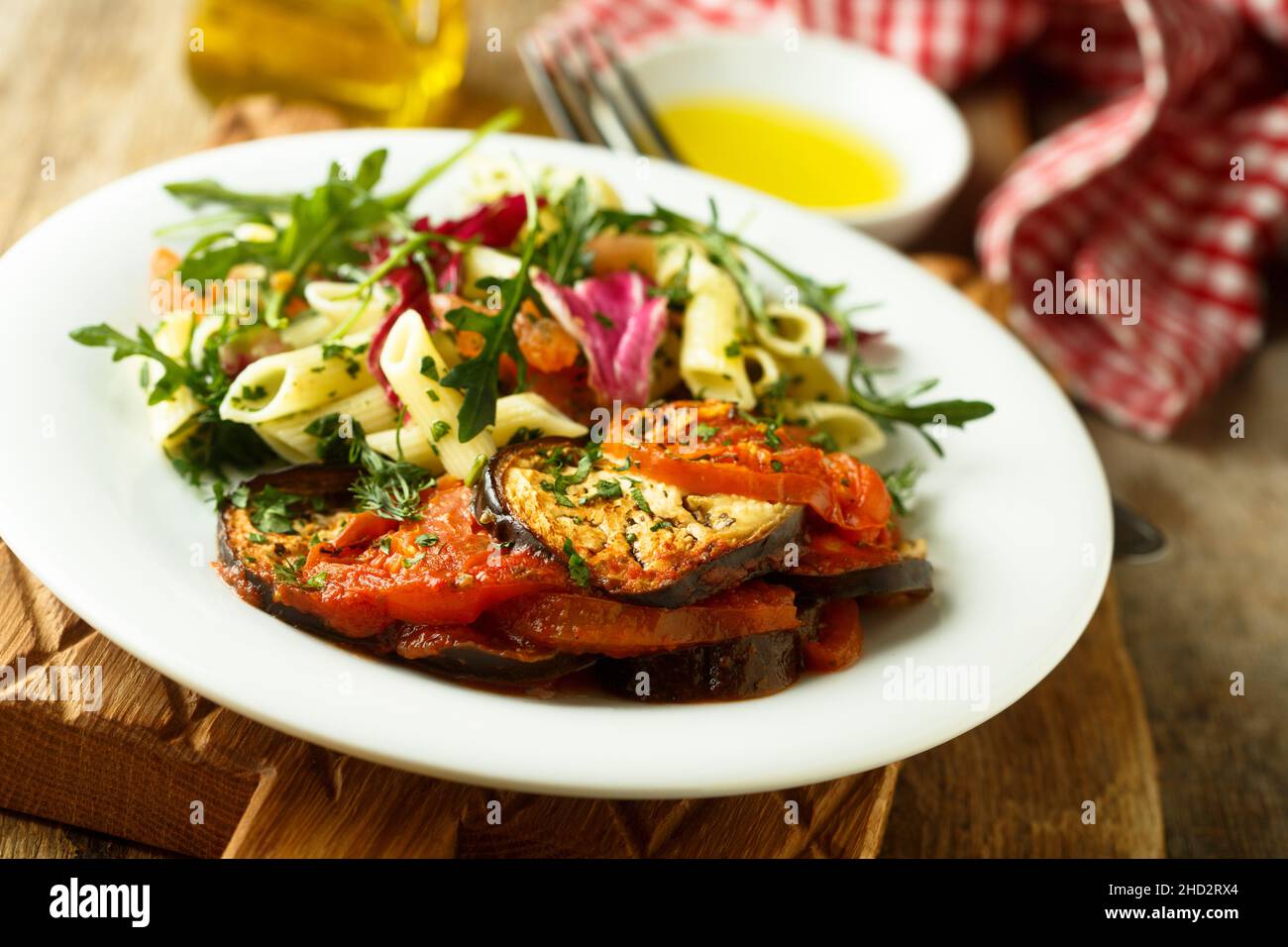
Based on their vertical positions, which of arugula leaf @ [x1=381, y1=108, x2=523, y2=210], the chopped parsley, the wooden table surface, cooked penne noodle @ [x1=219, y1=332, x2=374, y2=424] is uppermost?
arugula leaf @ [x1=381, y1=108, x2=523, y2=210]

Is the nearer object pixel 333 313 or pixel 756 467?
pixel 756 467

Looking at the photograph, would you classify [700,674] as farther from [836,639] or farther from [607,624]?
[836,639]

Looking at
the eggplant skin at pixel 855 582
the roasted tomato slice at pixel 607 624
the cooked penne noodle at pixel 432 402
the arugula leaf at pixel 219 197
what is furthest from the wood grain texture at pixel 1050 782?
the arugula leaf at pixel 219 197

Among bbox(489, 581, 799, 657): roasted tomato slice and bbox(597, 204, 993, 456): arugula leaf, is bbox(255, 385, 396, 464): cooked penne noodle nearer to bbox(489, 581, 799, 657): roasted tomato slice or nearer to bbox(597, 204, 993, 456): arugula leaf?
bbox(489, 581, 799, 657): roasted tomato slice

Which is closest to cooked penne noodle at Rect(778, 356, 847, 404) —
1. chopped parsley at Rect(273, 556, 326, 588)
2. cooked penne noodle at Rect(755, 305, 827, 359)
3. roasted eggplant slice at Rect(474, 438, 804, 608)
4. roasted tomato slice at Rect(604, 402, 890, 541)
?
cooked penne noodle at Rect(755, 305, 827, 359)

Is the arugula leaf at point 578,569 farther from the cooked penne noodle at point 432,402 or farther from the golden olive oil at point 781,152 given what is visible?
the golden olive oil at point 781,152

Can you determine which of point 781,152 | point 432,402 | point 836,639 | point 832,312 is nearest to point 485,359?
point 432,402

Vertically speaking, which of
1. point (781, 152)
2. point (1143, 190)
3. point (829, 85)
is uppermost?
point (829, 85)

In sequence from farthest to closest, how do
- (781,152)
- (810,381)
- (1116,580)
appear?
1. (781,152)
2. (1116,580)
3. (810,381)
